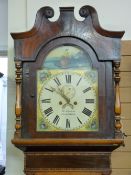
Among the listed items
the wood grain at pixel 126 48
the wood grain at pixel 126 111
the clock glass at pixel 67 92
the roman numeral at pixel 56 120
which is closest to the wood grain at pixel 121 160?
the wood grain at pixel 126 111

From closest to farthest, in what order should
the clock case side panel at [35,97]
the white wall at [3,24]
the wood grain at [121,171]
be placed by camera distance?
the clock case side panel at [35,97], the wood grain at [121,171], the white wall at [3,24]

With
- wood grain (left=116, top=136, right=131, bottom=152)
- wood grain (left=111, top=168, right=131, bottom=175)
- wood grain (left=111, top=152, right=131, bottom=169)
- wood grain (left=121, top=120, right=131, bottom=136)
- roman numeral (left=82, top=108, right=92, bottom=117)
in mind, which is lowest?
wood grain (left=111, top=168, right=131, bottom=175)

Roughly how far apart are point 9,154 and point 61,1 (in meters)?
0.87

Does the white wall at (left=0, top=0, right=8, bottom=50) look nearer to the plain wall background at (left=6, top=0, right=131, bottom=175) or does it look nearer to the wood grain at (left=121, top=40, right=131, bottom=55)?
the plain wall background at (left=6, top=0, right=131, bottom=175)

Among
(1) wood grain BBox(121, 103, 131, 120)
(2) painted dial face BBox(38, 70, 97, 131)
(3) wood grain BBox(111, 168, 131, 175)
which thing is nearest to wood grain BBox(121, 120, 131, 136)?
(1) wood grain BBox(121, 103, 131, 120)

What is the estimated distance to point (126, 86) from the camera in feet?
4.81

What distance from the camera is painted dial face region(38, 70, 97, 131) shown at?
4.03ft

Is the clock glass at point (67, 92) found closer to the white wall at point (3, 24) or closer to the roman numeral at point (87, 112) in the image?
the roman numeral at point (87, 112)

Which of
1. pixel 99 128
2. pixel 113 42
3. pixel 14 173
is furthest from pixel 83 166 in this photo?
pixel 113 42

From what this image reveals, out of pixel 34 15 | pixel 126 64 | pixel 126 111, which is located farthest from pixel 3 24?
pixel 126 111

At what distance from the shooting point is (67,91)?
1.25 meters

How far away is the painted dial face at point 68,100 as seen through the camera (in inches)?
48.4

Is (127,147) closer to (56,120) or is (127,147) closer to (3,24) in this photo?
(56,120)

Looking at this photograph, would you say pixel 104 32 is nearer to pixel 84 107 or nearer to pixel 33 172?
pixel 84 107
